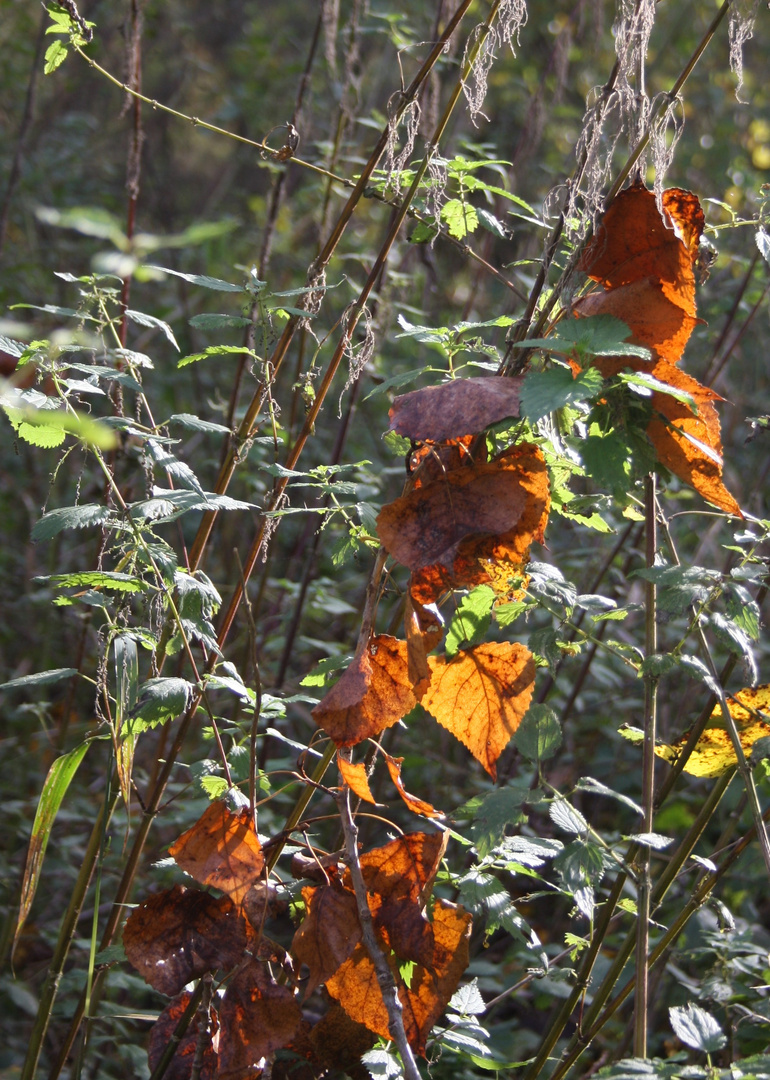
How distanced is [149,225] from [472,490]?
492 centimetres

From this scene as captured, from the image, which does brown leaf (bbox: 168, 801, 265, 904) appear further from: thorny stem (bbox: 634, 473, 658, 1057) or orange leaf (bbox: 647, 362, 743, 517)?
orange leaf (bbox: 647, 362, 743, 517)

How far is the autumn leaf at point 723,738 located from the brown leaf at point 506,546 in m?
0.39

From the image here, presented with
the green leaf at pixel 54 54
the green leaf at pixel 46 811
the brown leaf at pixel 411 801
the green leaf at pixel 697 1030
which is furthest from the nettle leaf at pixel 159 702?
the green leaf at pixel 54 54

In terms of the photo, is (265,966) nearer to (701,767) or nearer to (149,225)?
(701,767)

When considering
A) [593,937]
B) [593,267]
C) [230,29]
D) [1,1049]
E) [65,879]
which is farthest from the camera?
[230,29]

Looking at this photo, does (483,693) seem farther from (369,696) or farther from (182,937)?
(182,937)

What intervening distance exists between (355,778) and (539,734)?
0.22m

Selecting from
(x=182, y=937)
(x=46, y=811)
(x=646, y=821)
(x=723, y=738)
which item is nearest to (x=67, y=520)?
(x=46, y=811)

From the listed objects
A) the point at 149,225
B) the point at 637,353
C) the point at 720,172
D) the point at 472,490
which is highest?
the point at 720,172

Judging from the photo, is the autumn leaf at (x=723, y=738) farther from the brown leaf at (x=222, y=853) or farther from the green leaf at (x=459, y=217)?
the green leaf at (x=459, y=217)

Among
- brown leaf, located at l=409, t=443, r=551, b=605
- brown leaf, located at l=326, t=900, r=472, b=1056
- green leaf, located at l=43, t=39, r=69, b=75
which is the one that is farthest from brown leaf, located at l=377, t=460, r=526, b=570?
green leaf, located at l=43, t=39, r=69, b=75

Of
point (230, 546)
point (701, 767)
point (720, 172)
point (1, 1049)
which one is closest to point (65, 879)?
point (1, 1049)

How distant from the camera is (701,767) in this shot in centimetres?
104

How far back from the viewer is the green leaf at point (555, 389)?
25.9 inches
